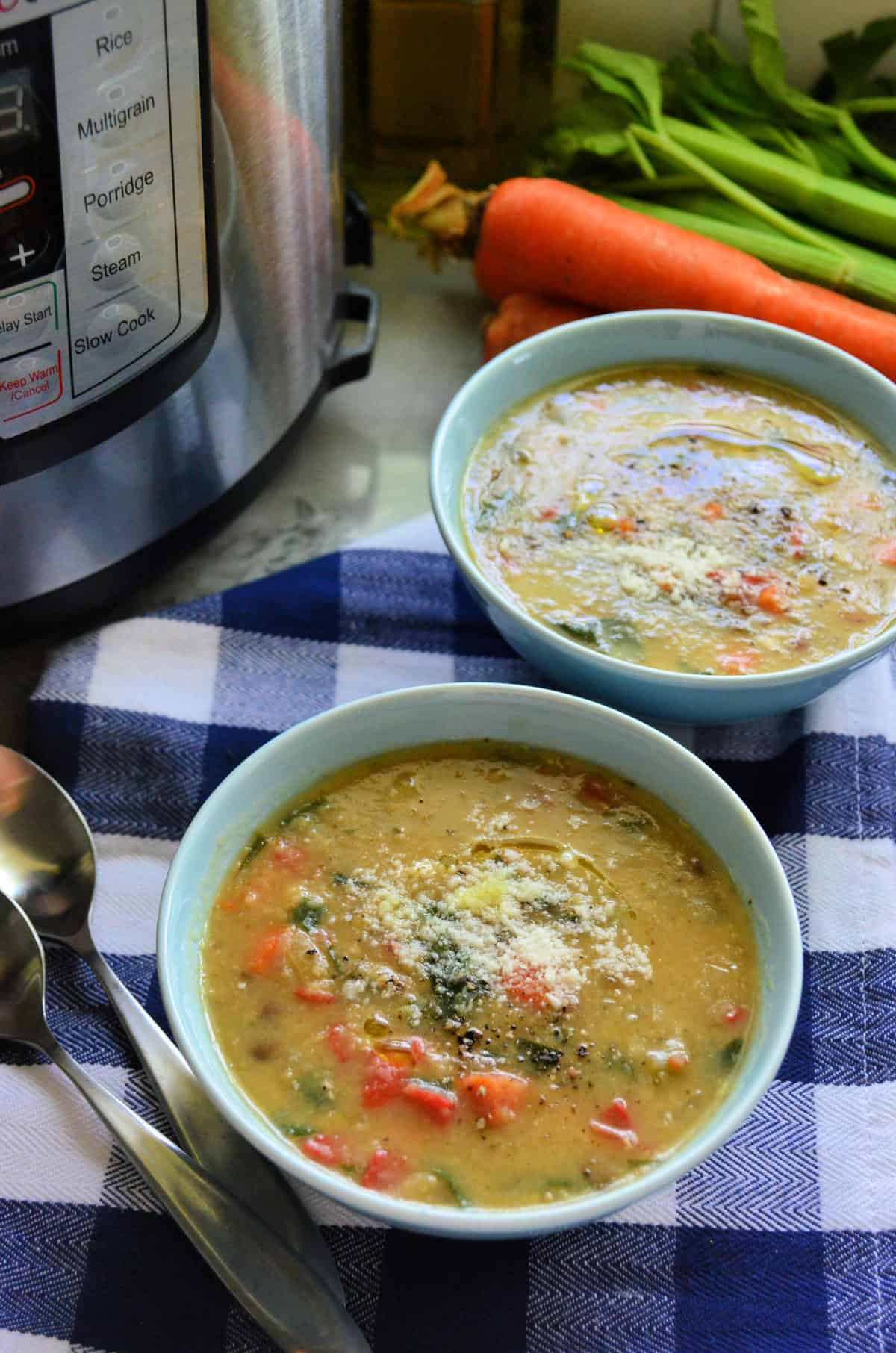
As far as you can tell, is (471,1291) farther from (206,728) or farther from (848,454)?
(848,454)

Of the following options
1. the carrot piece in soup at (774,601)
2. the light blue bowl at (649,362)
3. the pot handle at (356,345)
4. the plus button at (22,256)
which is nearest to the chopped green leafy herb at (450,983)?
the light blue bowl at (649,362)

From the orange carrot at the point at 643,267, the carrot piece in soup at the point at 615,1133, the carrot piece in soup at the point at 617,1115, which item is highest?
the orange carrot at the point at 643,267

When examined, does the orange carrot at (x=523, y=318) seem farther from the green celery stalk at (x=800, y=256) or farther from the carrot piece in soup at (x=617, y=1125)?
the carrot piece in soup at (x=617, y=1125)

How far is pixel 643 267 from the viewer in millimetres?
1766

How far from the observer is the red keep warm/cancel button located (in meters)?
1.18

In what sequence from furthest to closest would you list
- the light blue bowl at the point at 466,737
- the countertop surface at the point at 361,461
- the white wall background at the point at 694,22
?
the white wall background at the point at 694,22
the countertop surface at the point at 361,461
the light blue bowl at the point at 466,737

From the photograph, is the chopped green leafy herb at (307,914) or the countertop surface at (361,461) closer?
the chopped green leafy herb at (307,914)

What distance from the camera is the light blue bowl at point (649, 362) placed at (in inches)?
51.8

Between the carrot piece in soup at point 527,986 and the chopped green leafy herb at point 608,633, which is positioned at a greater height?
the chopped green leafy herb at point 608,633

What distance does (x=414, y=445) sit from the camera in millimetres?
1801

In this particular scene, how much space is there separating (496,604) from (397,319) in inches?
27.8

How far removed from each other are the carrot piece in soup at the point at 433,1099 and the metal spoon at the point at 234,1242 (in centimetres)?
15

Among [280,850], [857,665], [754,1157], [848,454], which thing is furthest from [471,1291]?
[848,454]

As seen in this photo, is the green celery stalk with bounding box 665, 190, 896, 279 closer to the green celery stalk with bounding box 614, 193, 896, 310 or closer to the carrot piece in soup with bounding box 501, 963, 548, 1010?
the green celery stalk with bounding box 614, 193, 896, 310
